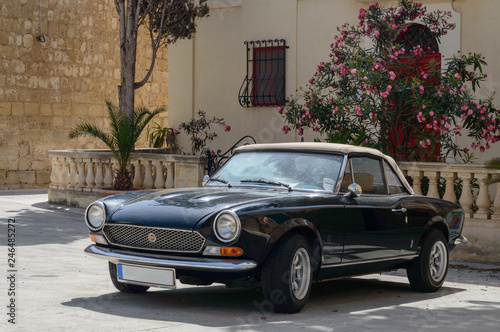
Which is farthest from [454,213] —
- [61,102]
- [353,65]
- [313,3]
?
[61,102]

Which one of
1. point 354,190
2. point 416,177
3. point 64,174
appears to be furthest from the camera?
point 64,174

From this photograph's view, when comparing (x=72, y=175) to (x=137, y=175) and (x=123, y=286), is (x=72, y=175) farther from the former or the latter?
(x=123, y=286)

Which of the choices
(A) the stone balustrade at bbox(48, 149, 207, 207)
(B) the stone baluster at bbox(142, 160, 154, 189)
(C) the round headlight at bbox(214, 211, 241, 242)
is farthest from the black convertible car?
(B) the stone baluster at bbox(142, 160, 154, 189)

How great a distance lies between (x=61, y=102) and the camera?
23.6 metres

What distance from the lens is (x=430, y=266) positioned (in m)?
8.70

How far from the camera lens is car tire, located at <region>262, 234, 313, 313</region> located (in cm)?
673

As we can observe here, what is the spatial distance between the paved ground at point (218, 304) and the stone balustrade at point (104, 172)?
3792 mm

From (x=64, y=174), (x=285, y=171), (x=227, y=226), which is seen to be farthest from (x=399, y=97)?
(x=64, y=174)

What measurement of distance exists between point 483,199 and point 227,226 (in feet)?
18.4

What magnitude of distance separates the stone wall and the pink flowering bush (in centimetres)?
1019

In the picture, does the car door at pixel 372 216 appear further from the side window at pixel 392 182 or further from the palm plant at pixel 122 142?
the palm plant at pixel 122 142

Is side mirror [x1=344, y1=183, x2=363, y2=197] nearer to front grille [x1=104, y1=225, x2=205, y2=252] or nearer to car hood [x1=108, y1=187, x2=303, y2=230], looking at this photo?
car hood [x1=108, y1=187, x2=303, y2=230]

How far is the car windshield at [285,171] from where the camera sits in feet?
25.5

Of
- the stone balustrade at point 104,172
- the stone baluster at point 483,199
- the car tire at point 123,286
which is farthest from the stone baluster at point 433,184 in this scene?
the car tire at point 123,286
